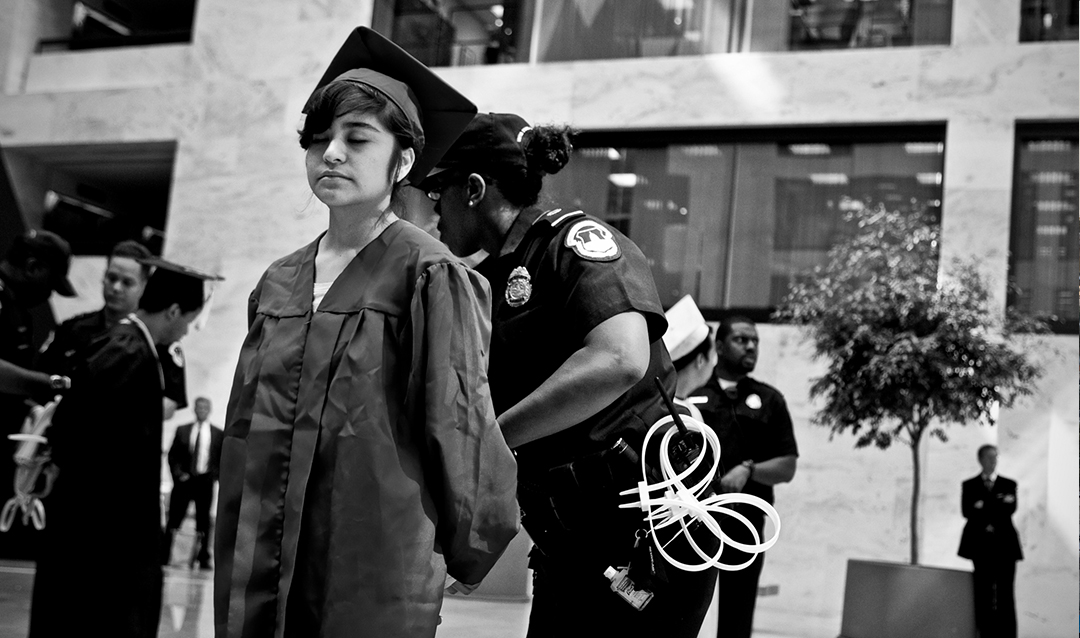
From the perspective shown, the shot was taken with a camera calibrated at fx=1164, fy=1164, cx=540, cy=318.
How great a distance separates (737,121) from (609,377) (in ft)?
38.2

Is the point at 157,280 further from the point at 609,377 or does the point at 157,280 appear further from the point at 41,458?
the point at 609,377

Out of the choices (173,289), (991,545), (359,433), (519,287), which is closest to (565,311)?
(519,287)

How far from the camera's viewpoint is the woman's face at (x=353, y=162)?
2111 mm

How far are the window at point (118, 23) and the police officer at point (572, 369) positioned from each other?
1533 centimetres

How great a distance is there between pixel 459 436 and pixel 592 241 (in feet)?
2.48

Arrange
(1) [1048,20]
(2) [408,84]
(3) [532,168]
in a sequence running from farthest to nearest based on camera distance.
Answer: (1) [1048,20] → (3) [532,168] → (2) [408,84]

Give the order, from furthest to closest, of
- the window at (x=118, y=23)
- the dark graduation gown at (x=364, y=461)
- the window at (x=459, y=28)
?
1. the window at (x=118, y=23)
2. the window at (x=459, y=28)
3. the dark graduation gown at (x=364, y=461)

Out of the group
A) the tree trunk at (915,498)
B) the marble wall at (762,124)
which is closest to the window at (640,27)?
the marble wall at (762,124)

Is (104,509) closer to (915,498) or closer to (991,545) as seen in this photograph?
(915,498)

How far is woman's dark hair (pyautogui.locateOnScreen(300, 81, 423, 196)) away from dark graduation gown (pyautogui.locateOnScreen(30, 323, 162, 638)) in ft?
6.36

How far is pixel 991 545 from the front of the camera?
9930 mm

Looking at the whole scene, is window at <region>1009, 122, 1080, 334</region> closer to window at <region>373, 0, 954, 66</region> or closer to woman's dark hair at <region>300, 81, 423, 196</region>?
window at <region>373, 0, 954, 66</region>

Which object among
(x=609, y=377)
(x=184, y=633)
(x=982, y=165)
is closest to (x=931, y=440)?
(x=982, y=165)

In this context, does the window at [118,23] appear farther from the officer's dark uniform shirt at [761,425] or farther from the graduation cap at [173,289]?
the graduation cap at [173,289]
